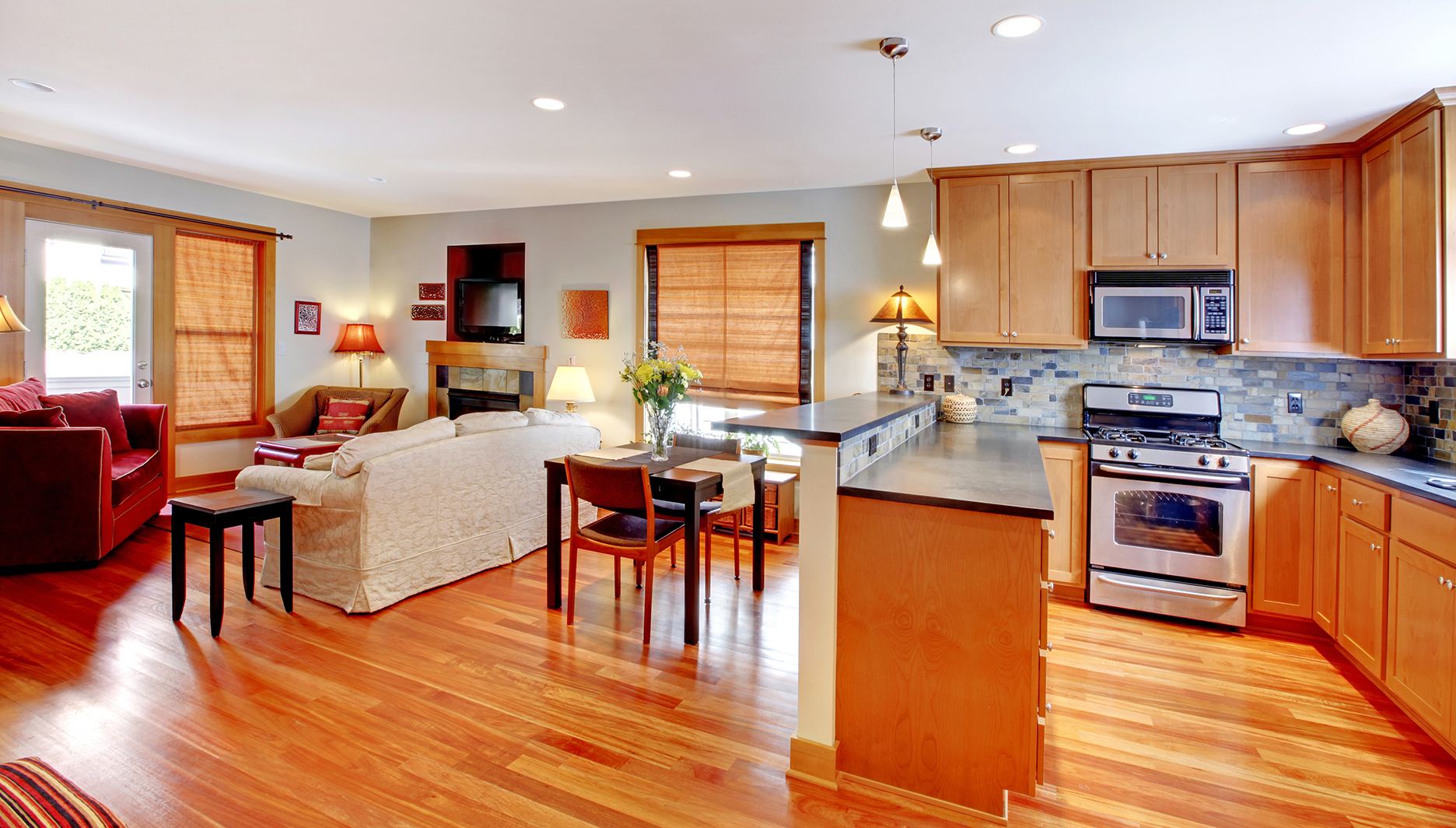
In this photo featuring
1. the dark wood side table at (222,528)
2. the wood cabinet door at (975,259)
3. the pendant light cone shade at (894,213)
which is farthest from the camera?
the wood cabinet door at (975,259)

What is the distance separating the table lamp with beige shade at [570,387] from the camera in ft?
18.0

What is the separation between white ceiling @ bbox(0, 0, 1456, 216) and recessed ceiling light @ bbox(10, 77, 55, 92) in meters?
0.08

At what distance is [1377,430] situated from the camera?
10.9 ft

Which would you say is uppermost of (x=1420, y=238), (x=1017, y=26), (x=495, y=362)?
(x=1017, y=26)

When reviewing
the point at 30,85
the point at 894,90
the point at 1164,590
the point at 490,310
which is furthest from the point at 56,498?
the point at 1164,590

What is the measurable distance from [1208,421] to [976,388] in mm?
1261

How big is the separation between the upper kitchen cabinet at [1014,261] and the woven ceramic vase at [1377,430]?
1300 millimetres

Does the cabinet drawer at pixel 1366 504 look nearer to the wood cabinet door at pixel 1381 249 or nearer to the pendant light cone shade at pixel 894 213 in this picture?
the wood cabinet door at pixel 1381 249

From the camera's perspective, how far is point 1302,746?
2336 millimetres

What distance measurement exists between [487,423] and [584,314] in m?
1.98

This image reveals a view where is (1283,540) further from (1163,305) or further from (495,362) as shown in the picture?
(495,362)

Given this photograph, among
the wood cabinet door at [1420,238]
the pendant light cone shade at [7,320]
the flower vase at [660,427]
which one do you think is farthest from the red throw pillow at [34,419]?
the wood cabinet door at [1420,238]

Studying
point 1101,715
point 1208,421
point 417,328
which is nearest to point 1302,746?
point 1101,715

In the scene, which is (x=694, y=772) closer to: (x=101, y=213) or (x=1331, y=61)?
(x=1331, y=61)
